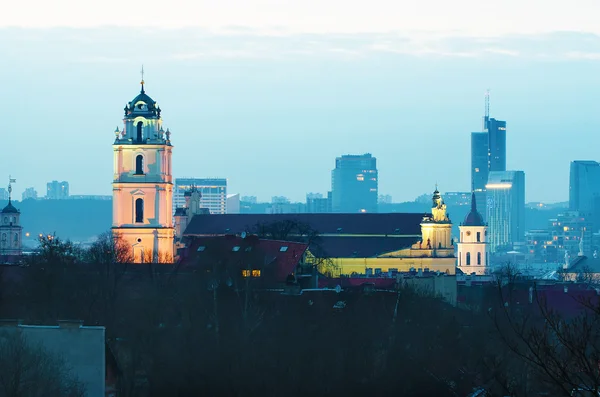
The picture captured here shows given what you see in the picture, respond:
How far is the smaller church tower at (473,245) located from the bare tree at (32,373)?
143021mm

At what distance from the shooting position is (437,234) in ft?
468

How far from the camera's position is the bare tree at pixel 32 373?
39.0 metres

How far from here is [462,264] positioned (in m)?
186

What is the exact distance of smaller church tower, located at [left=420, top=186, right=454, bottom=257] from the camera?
142 meters

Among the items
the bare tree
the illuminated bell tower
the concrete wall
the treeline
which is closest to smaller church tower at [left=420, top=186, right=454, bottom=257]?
the illuminated bell tower

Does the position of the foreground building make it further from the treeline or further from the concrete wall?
the concrete wall

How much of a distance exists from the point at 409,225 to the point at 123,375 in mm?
100065

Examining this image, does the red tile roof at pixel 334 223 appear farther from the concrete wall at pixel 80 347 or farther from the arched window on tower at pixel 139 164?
the concrete wall at pixel 80 347

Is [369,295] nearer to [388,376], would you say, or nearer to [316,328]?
[316,328]

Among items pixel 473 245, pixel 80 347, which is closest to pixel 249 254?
pixel 80 347

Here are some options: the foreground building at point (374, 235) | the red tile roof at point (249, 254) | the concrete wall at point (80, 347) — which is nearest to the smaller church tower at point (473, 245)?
the foreground building at point (374, 235)

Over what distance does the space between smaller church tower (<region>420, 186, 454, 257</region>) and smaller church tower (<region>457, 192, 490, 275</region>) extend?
132 ft

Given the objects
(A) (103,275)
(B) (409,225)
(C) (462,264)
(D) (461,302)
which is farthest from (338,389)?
(C) (462,264)

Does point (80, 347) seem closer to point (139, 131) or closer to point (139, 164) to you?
point (139, 131)
